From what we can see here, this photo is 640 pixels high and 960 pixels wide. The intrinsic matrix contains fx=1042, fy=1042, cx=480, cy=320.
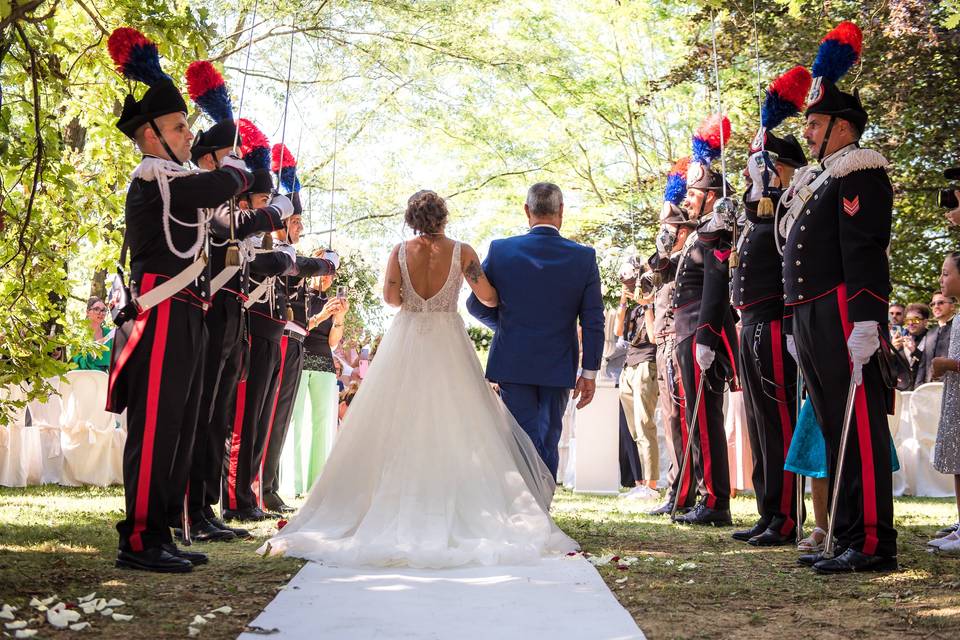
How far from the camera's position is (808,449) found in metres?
5.59

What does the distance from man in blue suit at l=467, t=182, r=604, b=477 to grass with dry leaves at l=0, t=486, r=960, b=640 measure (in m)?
0.83

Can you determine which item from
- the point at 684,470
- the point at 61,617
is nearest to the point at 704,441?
the point at 684,470

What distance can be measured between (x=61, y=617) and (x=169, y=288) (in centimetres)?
172

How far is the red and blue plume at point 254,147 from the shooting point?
6.86m

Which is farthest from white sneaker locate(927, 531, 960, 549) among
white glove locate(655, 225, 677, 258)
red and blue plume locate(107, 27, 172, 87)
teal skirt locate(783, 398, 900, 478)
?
red and blue plume locate(107, 27, 172, 87)

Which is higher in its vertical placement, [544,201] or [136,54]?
[136,54]

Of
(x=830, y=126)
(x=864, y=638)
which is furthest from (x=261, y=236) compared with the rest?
(x=864, y=638)

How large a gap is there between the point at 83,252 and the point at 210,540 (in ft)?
15.9

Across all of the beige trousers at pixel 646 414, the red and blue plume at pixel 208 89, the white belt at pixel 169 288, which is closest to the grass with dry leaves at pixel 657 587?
the white belt at pixel 169 288

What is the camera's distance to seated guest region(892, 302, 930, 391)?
38.9 feet

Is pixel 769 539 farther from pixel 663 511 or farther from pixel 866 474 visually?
pixel 663 511

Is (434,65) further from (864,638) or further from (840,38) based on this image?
(864,638)

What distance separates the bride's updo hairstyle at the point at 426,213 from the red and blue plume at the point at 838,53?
7.14 ft

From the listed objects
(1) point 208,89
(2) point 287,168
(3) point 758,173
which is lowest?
(3) point 758,173
